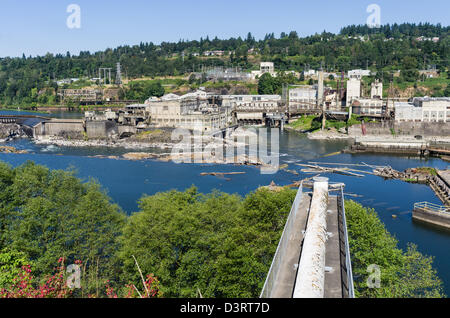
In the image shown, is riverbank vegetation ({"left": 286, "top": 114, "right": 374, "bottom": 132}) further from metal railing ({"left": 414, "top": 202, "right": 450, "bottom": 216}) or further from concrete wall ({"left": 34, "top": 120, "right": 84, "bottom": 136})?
metal railing ({"left": 414, "top": 202, "right": 450, "bottom": 216})

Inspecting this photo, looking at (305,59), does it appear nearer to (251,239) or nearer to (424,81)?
(424,81)

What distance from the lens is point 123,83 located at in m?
62.6

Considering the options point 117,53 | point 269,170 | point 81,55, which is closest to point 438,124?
point 269,170

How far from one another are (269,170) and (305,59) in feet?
137

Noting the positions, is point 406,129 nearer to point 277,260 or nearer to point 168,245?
point 168,245

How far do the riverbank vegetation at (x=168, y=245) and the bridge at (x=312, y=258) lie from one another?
1.10 metres

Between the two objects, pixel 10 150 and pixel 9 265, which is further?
pixel 10 150

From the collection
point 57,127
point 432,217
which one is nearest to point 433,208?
point 432,217

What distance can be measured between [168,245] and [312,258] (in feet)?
11.3

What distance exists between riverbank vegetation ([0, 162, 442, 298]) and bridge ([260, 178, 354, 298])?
3.62 ft

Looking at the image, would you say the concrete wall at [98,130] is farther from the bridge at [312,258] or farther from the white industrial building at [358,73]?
the white industrial building at [358,73]

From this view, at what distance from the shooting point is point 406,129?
99.3ft

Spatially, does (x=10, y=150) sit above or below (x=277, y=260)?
below

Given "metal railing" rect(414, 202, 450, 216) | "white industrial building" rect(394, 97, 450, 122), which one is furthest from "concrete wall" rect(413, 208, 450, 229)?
"white industrial building" rect(394, 97, 450, 122)
